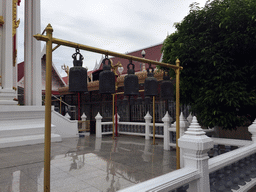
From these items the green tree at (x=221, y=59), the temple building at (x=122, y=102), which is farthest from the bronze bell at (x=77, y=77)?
the temple building at (x=122, y=102)

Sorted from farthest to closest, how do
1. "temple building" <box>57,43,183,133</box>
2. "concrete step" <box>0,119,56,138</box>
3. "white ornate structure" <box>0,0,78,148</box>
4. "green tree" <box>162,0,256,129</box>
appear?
"temple building" <box>57,43,183,133</box>, "white ornate structure" <box>0,0,78,148</box>, "concrete step" <box>0,119,56,138</box>, "green tree" <box>162,0,256,129</box>

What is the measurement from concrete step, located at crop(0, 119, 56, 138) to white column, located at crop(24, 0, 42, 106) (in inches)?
39.2

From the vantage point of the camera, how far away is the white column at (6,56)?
26.6ft

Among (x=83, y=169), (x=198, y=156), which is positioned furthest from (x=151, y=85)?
(x=83, y=169)

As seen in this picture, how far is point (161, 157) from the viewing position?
5.97 metres

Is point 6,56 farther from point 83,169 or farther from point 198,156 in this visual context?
point 198,156

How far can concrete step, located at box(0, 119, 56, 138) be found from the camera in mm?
7523

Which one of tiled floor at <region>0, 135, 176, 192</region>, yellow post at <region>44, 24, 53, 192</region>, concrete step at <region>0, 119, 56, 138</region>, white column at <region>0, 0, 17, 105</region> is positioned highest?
white column at <region>0, 0, 17, 105</region>

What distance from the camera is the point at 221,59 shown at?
17.2 feet

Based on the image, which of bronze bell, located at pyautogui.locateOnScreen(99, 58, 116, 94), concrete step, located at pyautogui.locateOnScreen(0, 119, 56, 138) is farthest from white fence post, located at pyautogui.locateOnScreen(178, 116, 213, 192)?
concrete step, located at pyautogui.locateOnScreen(0, 119, 56, 138)

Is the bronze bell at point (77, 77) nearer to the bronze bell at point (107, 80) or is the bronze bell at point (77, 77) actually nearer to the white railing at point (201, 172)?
the bronze bell at point (107, 80)

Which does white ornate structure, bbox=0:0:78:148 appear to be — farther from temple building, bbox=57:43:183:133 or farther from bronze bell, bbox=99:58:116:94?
bronze bell, bbox=99:58:116:94

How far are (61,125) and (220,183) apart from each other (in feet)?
29.0

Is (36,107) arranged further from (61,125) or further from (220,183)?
(220,183)
